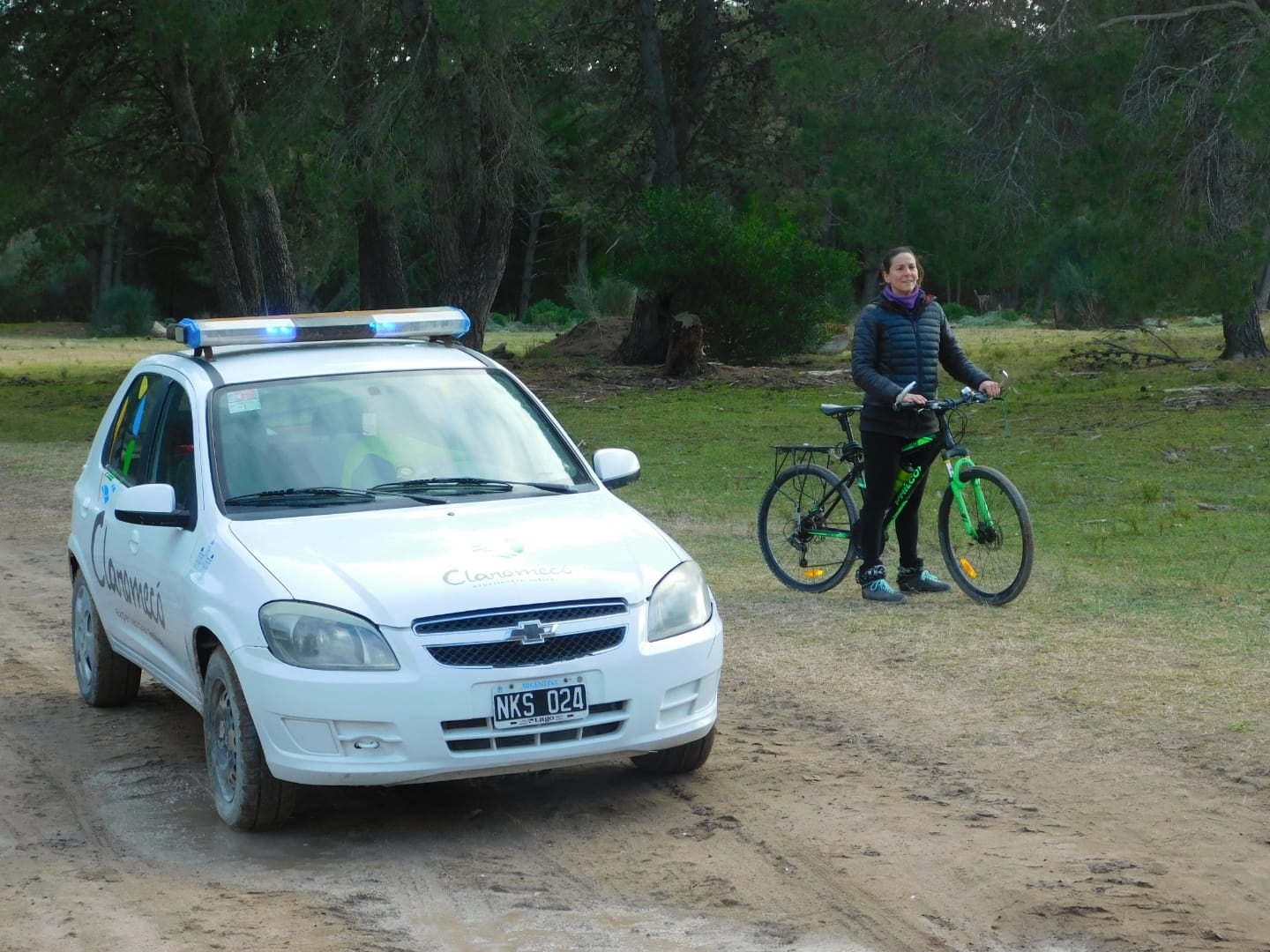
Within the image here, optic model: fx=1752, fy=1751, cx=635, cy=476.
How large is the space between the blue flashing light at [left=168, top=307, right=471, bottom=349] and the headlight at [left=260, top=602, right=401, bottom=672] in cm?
198

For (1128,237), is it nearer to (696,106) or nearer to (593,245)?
(696,106)

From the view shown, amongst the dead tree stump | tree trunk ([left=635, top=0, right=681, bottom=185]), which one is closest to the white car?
the dead tree stump

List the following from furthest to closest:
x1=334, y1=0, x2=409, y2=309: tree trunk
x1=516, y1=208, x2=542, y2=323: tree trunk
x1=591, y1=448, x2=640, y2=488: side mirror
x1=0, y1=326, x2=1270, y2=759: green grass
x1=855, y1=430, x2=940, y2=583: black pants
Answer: x1=516, y1=208, x2=542, y2=323: tree trunk → x1=334, y1=0, x2=409, y2=309: tree trunk → x1=855, y1=430, x2=940, y2=583: black pants → x1=0, y1=326, x2=1270, y2=759: green grass → x1=591, y1=448, x2=640, y2=488: side mirror

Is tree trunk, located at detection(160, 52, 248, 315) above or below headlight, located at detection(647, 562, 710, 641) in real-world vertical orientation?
above

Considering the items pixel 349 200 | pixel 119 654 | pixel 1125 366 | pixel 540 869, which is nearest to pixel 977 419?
pixel 1125 366

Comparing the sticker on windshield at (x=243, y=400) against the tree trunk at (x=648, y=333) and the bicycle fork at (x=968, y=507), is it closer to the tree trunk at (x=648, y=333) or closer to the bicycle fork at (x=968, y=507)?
the bicycle fork at (x=968, y=507)

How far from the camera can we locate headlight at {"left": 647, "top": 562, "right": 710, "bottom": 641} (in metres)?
6.13

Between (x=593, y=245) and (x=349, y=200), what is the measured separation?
45139mm

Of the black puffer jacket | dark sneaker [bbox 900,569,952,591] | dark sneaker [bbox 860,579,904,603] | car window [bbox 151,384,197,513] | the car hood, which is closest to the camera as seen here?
the car hood

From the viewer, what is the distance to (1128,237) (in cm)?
2041

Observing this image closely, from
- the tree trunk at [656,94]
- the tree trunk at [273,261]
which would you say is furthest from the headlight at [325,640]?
the tree trunk at [656,94]

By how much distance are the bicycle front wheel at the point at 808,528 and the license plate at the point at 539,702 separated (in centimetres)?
474

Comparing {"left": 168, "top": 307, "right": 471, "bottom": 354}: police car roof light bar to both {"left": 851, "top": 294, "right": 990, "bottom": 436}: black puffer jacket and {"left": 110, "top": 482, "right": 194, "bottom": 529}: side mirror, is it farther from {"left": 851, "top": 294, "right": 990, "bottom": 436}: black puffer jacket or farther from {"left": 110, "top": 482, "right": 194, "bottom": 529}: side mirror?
{"left": 851, "top": 294, "right": 990, "bottom": 436}: black puffer jacket

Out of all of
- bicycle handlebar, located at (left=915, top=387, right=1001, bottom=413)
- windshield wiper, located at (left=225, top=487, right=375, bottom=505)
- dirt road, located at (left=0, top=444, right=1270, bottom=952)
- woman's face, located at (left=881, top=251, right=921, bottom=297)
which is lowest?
dirt road, located at (left=0, top=444, right=1270, bottom=952)
